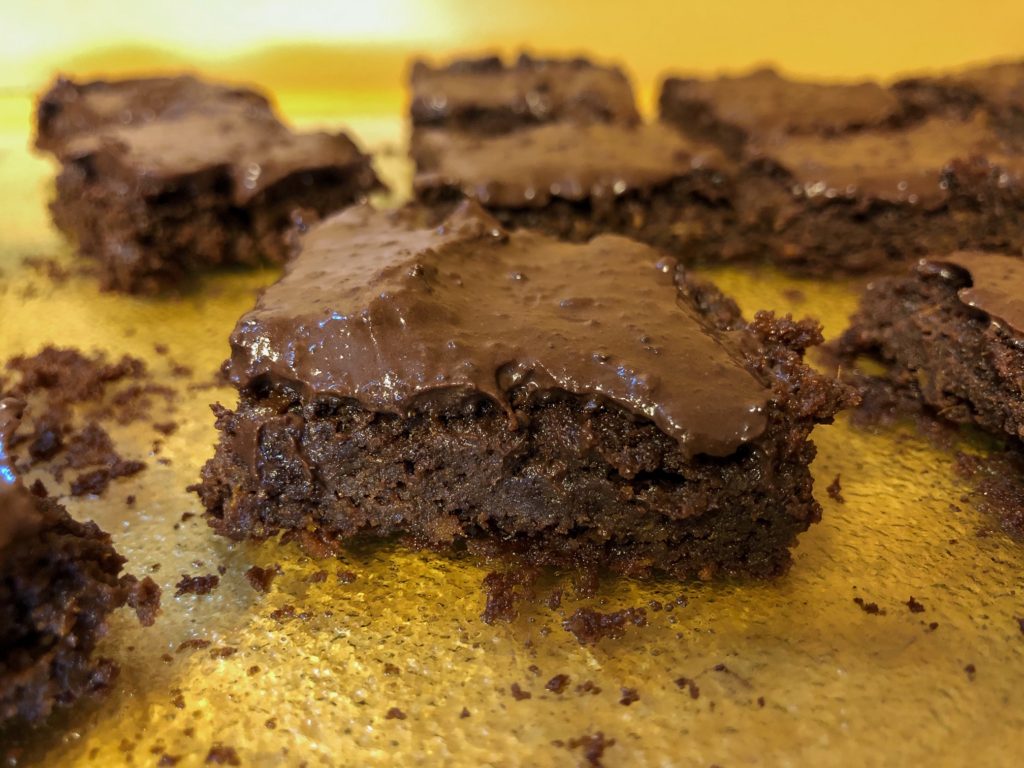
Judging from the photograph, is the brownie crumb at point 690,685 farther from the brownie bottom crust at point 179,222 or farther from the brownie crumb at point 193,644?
the brownie bottom crust at point 179,222

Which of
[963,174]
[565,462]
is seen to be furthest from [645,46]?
[565,462]

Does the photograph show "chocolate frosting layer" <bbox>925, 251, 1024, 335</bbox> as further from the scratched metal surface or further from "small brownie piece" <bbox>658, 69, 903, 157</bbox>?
"small brownie piece" <bbox>658, 69, 903, 157</bbox>

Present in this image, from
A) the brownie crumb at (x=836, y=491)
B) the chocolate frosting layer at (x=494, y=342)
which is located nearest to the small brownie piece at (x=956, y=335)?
the brownie crumb at (x=836, y=491)

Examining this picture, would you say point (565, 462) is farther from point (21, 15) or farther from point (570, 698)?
point (21, 15)

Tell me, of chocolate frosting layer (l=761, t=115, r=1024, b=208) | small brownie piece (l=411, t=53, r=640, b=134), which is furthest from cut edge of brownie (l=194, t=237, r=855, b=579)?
small brownie piece (l=411, t=53, r=640, b=134)

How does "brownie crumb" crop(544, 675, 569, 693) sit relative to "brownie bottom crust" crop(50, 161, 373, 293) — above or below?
below

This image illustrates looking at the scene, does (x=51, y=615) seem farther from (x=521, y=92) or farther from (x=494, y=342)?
(x=521, y=92)
